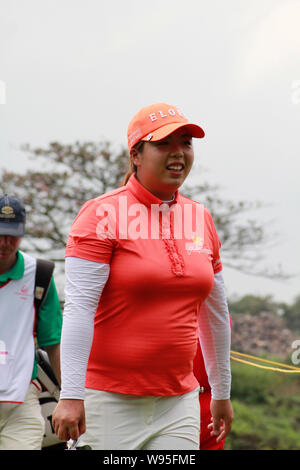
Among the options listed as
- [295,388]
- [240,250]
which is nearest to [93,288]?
[240,250]

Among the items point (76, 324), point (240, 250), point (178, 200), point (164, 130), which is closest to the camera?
point (76, 324)

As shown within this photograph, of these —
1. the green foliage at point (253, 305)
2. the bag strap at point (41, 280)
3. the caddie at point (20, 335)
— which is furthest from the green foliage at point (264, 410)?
the bag strap at point (41, 280)

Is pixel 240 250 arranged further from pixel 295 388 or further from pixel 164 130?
pixel 164 130

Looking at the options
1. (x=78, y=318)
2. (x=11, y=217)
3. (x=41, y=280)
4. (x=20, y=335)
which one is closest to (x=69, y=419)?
(x=78, y=318)

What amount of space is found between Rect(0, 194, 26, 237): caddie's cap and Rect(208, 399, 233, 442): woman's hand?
1.54 meters

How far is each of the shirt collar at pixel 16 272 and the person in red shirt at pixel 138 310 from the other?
1.31m

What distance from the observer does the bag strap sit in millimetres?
3990

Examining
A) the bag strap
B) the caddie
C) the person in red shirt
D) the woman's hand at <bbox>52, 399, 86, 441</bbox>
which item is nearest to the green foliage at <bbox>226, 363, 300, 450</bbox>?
the caddie

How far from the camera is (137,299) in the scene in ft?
8.82

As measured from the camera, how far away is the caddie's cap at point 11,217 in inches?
154

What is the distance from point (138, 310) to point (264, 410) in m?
6.97

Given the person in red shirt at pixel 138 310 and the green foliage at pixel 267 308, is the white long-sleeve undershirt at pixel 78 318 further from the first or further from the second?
the green foliage at pixel 267 308
